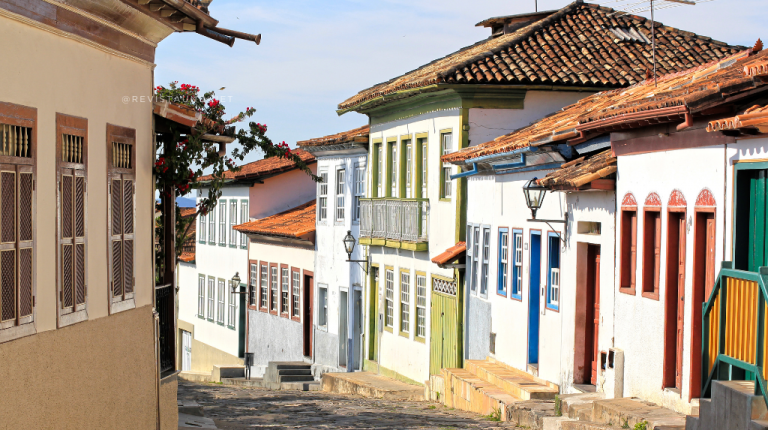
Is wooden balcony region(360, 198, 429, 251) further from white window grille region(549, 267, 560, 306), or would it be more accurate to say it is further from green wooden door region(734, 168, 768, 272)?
green wooden door region(734, 168, 768, 272)

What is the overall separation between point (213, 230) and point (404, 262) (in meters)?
14.7

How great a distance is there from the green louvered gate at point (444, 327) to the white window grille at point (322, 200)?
24.7 feet

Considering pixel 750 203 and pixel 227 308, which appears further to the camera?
pixel 227 308

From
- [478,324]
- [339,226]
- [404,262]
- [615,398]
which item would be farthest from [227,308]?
[615,398]

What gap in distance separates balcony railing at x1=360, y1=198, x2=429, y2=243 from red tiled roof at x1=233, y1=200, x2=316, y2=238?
13.4 ft

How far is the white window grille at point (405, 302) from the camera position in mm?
23906

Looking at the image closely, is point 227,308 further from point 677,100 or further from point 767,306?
point 767,306

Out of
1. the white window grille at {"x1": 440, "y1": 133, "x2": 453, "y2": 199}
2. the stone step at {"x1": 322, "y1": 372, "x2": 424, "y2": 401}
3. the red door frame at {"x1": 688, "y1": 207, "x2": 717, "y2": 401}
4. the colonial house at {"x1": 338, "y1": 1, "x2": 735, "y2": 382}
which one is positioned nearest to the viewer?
the red door frame at {"x1": 688, "y1": 207, "x2": 717, "y2": 401}

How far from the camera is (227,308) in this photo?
35.8 metres

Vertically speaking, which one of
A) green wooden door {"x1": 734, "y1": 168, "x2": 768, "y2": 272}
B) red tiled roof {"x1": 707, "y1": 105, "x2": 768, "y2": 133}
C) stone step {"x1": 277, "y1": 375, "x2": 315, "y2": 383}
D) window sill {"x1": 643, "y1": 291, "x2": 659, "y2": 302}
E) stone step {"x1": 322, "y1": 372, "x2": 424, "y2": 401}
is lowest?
stone step {"x1": 277, "y1": 375, "x2": 315, "y2": 383}

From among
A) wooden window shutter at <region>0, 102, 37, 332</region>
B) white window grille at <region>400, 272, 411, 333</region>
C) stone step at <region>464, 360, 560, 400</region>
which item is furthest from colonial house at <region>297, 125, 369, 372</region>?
wooden window shutter at <region>0, 102, 37, 332</region>

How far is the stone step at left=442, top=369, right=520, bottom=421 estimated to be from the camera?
1524cm

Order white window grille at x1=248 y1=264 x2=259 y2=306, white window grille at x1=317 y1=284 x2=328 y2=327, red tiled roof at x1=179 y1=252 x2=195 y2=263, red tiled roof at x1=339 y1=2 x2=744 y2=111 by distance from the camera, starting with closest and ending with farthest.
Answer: red tiled roof at x1=339 y1=2 x2=744 y2=111 < white window grille at x1=317 y1=284 x2=328 y2=327 < white window grille at x1=248 y1=264 x2=259 y2=306 < red tiled roof at x1=179 y1=252 x2=195 y2=263

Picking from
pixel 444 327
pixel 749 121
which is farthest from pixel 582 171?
pixel 444 327
